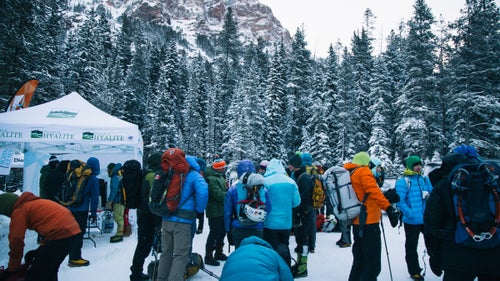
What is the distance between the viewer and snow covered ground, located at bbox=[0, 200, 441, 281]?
550 centimetres

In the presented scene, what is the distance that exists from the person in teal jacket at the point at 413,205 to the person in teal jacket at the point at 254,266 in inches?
157

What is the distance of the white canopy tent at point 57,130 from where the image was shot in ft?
29.3

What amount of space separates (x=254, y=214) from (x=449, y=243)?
7.42 ft

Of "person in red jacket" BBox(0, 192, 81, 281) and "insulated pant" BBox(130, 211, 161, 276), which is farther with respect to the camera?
"insulated pant" BBox(130, 211, 161, 276)

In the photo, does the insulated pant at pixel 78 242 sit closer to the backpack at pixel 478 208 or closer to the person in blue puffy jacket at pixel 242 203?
the person in blue puffy jacket at pixel 242 203

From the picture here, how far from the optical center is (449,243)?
2.82 metres

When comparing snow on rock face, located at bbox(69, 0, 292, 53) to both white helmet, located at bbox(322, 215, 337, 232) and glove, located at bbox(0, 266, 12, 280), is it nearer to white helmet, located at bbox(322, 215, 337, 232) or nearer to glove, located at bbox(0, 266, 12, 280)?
white helmet, located at bbox(322, 215, 337, 232)

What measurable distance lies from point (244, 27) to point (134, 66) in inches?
4411

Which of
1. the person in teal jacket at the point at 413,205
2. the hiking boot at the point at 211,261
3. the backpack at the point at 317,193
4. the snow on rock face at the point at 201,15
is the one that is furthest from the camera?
the snow on rock face at the point at 201,15

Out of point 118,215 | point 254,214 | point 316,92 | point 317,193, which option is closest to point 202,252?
point 118,215

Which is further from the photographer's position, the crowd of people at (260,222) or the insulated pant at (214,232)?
the insulated pant at (214,232)

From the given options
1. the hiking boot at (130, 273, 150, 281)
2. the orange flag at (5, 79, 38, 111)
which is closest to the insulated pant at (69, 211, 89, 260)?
the hiking boot at (130, 273, 150, 281)

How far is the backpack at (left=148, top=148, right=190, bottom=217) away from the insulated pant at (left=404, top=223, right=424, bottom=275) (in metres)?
3.84

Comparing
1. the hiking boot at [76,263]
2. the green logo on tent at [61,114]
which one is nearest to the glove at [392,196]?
the hiking boot at [76,263]
